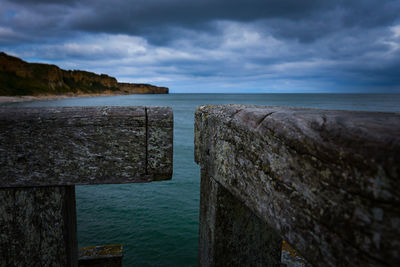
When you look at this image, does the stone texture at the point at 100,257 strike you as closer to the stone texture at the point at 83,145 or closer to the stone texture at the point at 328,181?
the stone texture at the point at 83,145

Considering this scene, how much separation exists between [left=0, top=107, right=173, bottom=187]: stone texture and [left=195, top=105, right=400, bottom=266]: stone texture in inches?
22.9

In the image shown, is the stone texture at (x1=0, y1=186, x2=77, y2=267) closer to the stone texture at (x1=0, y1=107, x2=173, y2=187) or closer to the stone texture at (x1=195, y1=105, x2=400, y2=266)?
the stone texture at (x1=0, y1=107, x2=173, y2=187)

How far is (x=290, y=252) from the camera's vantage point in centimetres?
285

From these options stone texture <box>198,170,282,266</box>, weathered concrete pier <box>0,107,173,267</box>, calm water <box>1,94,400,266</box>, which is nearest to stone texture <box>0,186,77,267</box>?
weathered concrete pier <box>0,107,173,267</box>

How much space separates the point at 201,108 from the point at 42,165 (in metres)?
1.16

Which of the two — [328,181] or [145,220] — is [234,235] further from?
[145,220]

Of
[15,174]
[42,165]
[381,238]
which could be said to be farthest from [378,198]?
[15,174]

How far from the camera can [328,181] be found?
2.70 feet

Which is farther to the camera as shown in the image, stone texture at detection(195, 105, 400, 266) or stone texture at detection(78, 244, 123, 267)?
stone texture at detection(78, 244, 123, 267)

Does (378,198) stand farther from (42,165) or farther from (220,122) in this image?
(42,165)

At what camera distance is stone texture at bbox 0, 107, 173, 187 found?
1.40 m

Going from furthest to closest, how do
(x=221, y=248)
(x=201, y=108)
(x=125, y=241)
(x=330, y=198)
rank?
1. (x=125, y=241)
2. (x=201, y=108)
3. (x=221, y=248)
4. (x=330, y=198)

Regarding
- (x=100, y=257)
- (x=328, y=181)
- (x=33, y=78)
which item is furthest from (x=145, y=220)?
(x=33, y=78)

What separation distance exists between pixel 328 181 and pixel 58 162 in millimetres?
1465
